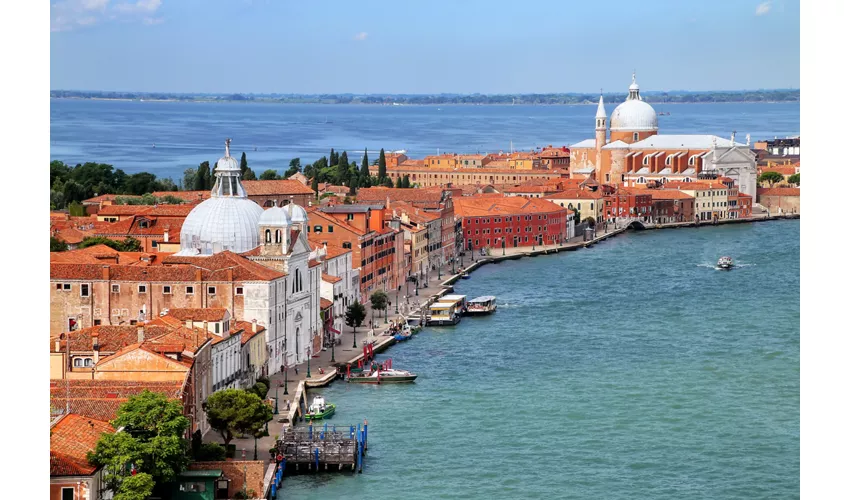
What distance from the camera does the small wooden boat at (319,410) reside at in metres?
8.48

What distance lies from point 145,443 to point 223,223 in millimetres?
4905

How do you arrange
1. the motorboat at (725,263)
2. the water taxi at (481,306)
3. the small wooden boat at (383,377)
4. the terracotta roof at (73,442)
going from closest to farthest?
the terracotta roof at (73,442) < the small wooden boat at (383,377) < the water taxi at (481,306) < the motorboat at (725,263)

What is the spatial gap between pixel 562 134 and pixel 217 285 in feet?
181

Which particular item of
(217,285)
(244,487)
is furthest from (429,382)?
(244,487)

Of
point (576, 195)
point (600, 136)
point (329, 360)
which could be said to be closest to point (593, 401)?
point (329, 360)

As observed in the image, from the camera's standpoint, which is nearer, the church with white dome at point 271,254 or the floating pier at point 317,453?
the floating pier at point 317,453

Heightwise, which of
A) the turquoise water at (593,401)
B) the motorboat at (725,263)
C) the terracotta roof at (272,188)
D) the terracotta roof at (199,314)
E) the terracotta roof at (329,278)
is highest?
the terracotta roof at (272,188)

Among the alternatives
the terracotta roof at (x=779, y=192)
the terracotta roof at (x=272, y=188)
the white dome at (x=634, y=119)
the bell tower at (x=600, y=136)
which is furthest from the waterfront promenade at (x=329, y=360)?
the white dome at (x=634, y=119)

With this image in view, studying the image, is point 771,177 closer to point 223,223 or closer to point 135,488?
point 223,223

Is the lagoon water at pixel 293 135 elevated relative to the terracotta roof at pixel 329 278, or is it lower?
elevated

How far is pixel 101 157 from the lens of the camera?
126 ft

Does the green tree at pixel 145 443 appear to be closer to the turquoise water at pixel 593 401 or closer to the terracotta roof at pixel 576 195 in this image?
the turquoise water at pixel 593 401

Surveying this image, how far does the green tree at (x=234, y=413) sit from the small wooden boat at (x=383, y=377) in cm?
247
